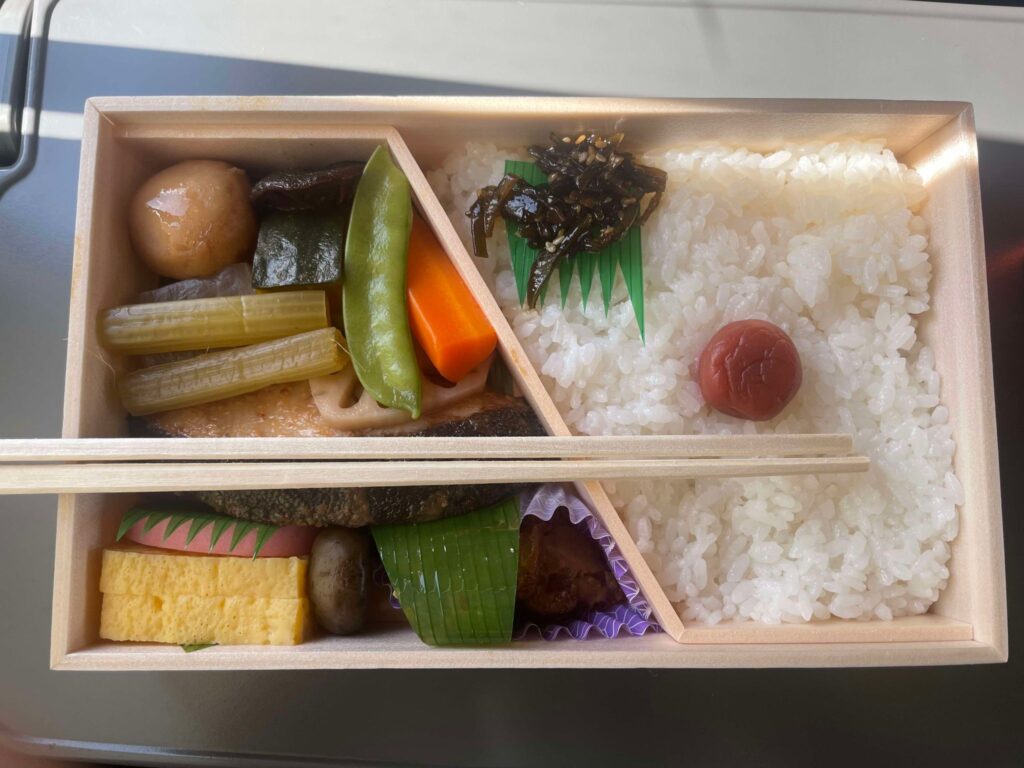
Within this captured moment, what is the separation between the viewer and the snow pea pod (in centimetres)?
188

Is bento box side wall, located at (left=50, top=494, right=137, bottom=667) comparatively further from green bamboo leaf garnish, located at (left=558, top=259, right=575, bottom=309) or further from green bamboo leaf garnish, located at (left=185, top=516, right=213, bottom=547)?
green bamboo leaf garnish, located at (left=558, top=259, right=575, bottom=309)

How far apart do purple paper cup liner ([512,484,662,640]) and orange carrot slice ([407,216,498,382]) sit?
44cm

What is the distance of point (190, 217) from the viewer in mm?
1884

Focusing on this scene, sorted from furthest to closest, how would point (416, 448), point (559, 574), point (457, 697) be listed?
1. point (457, 697)
2. point (559, 574)
3. point (416, 448)

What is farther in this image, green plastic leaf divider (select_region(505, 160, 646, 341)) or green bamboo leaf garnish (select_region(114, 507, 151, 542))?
green plastic leaf divider (select_region(505, 160, 646, 341))

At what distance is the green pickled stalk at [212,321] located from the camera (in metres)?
1.84

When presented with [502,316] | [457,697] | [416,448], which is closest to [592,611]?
[457,697]

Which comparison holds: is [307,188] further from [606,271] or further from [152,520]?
[152,520]

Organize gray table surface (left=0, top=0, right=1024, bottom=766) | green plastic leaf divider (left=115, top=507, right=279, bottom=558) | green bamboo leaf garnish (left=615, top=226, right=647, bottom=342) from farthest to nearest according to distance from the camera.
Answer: gray table surface (left=0, top=0, right=1024, bottom=766) → green bamboo leaf garnish (left=615, top=226, right=647, bottom=342) → green plastic leaf divider (left=115, top=507, right=279, bottom=558)

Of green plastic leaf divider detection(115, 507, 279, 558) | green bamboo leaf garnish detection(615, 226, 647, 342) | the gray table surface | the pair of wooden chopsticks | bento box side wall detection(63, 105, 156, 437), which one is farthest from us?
the gray table surface

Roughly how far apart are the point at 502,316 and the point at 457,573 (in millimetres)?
746

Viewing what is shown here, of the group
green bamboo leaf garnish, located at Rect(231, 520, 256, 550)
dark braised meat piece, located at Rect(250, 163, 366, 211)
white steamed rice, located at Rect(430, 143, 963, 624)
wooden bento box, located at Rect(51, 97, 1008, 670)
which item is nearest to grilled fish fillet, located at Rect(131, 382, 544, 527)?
green bamboo leaf garnish, located at Rect(231, 520, 256, 550)

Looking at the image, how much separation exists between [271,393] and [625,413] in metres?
1.06

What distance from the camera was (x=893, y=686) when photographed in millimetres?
2229
